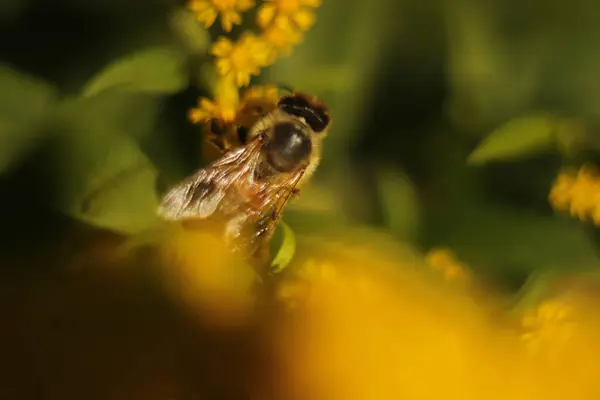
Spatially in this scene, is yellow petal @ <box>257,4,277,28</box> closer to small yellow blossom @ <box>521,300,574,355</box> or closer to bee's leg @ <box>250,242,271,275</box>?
bee's leg @ <box>250,242,271,275</box>

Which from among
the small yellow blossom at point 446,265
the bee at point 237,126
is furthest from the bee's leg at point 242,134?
the small yellow blossom at point 446,265

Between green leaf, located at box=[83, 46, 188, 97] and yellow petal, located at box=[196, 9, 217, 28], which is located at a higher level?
yellow petal, located at box=[196, 9, 217, 28]

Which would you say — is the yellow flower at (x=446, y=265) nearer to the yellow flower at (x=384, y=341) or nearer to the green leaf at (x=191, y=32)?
the yellow flower at (x=384, y=341)

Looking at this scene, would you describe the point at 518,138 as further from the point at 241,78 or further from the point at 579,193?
the point at 241,78

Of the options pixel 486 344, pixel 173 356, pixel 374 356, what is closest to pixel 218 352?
pixel 173 356

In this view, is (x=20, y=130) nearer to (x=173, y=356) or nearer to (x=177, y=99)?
(x=177, y=99)

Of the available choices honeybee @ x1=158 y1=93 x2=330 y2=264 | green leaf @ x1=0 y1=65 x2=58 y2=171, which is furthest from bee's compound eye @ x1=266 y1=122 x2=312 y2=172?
green leaf @ x1=0 y1=65 x2=58 y2=171
